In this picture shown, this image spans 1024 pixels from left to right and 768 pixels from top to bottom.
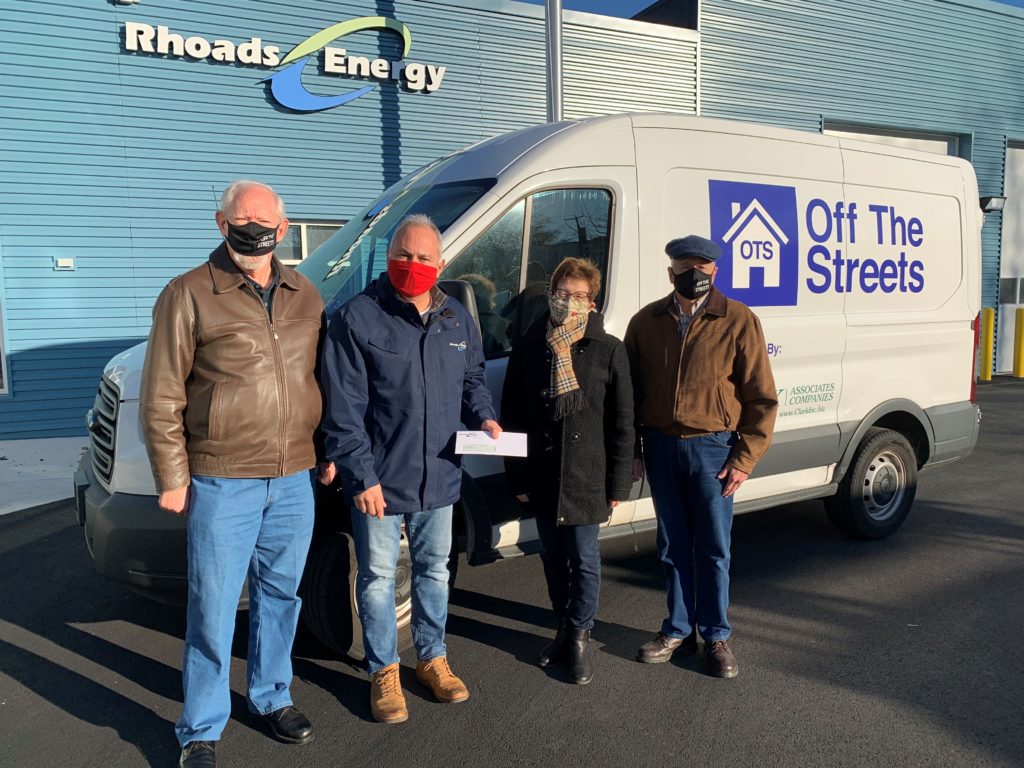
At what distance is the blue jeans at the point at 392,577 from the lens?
3.19 metres

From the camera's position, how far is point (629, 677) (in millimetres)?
3652

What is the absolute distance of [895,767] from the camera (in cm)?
291

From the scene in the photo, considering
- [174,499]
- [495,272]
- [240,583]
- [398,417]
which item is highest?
[495,272]

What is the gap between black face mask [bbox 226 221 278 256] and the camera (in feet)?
9.20

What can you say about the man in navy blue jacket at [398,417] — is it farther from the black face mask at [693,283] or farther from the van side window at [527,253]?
the black face mask at [693,283]

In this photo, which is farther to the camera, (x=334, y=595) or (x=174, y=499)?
(x=334, y=595)

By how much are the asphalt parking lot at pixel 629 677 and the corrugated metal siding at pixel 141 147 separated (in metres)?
4.76

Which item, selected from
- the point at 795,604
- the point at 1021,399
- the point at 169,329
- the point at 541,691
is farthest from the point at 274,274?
the point at 1021,399

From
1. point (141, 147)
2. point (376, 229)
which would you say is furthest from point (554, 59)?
point (376, 229)

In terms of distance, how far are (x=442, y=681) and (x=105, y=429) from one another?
190 cm

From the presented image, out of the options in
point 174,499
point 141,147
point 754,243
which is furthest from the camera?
point 141,147

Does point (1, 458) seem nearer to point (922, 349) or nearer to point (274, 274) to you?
point (274, 274)

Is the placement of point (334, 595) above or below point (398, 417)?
below

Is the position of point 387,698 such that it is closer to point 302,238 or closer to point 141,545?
point 141,545
